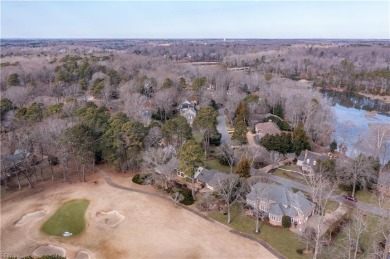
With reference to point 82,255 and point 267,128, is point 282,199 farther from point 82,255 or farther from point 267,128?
point 267,128

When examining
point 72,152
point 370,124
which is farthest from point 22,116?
point 370,124

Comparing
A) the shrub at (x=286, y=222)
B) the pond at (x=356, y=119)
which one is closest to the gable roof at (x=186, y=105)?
the pond at (x=356, y=119)

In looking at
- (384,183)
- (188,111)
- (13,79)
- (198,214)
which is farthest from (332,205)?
(13,79)

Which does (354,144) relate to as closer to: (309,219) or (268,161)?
(268,161)

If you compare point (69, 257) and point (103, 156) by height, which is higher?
point (103, 156)

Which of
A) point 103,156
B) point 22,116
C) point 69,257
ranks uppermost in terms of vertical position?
point 22,116

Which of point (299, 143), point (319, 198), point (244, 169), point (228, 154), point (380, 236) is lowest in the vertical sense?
point (380, 236)

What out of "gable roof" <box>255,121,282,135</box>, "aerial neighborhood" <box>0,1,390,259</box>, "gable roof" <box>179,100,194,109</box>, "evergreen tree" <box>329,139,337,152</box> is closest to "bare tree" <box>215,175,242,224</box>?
"aerial neighborhood" <box>0,1,390,259</box>
